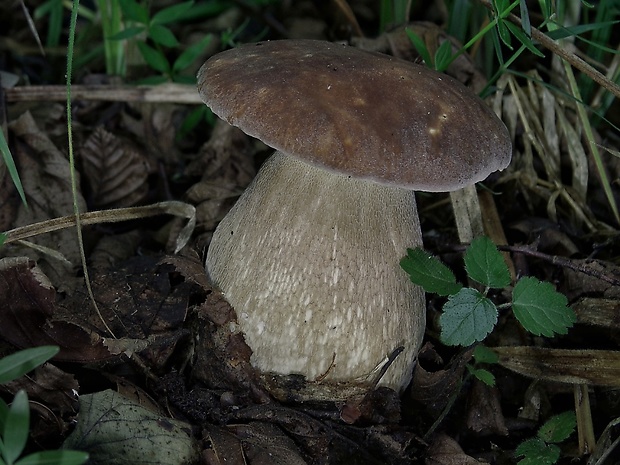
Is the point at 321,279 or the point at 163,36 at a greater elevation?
the point at 163,36

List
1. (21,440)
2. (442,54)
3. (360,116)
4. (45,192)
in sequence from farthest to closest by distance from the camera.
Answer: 1. (45,192)
2. (442,54)
3. (360,116)
4. (21,440)

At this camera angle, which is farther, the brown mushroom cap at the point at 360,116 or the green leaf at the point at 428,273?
the green leaf at the point at 428,273

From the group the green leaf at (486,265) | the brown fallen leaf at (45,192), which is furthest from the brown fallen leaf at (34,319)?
the green leaf at (486,265)

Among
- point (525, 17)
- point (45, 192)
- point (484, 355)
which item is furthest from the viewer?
point (45, 192)

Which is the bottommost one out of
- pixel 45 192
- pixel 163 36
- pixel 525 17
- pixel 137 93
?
pixel 45 192

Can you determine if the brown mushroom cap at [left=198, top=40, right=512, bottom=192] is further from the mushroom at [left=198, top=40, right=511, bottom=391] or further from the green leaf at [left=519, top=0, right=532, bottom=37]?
the green leaf at [left=519, top=0, right=532, bottom=37]

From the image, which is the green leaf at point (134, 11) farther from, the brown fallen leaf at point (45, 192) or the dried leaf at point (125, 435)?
the dried leaf at point (125, 435)

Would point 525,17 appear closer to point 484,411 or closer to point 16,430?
point 484,411

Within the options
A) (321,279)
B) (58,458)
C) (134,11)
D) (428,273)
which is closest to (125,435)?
(58,458)
